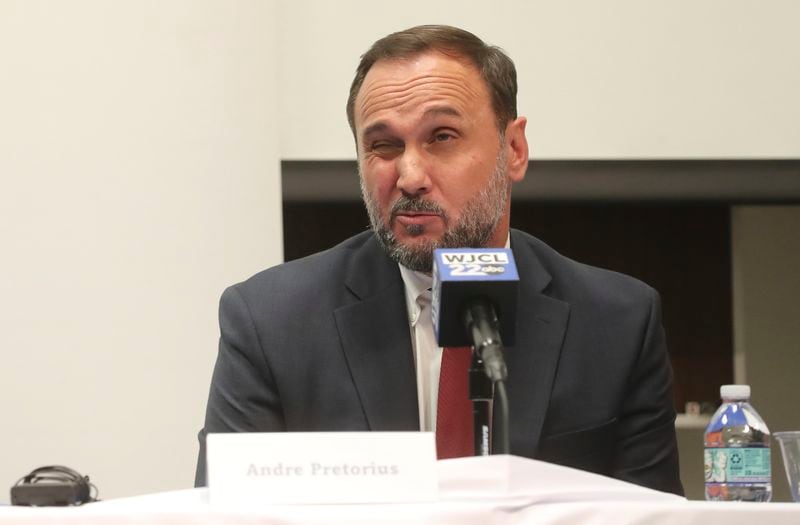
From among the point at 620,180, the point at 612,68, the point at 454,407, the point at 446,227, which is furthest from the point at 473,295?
the point at 620,180

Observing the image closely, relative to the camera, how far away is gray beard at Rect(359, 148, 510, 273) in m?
2.13

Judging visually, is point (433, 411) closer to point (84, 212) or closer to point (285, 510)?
point (285, 510)

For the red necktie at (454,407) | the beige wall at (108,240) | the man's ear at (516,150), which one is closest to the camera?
the red necktie at (454,407)

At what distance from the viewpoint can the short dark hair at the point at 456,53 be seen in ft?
7.50

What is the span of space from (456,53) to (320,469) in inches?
47.9

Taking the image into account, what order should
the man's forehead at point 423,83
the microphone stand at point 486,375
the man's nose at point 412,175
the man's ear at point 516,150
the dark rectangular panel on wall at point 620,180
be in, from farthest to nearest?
the dark rectangular panel on wall at point 620,180
the man's ear at point 516,150
the man's forehead at point 423,83
the man's nose at point 412,175
the microphone stand at point 486,375

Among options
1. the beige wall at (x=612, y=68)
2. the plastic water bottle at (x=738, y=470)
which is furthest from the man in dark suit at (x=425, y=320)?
the beige wall at (x=612, y=68)

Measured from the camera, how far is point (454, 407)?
2000 millimetres

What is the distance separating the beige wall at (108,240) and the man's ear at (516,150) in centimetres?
120

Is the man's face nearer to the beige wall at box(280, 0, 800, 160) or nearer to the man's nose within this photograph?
the man's nose

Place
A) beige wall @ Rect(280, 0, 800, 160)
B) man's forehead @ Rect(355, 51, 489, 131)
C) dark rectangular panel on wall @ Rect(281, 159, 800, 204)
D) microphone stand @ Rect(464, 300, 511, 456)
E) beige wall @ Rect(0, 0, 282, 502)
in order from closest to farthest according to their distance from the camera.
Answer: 1. microphone stand @ Rect(464, 300, 511, 456)
2. man's forehead @ Rect(355, 51, 489, 131)
3. beige wall @ Rect(0, 0, 282, 502)
4. beige wall @ Rect(280, 0, 800, 160)
5. dark rectangular panel on wall @ Rect(281, 159, 800, 204)

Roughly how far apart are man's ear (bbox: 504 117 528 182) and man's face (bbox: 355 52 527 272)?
0.08 meters

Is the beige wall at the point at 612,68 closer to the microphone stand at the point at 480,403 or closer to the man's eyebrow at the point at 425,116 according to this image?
the man's eyebrow at the point at 425,116

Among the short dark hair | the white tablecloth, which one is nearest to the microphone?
the white tablecloth
